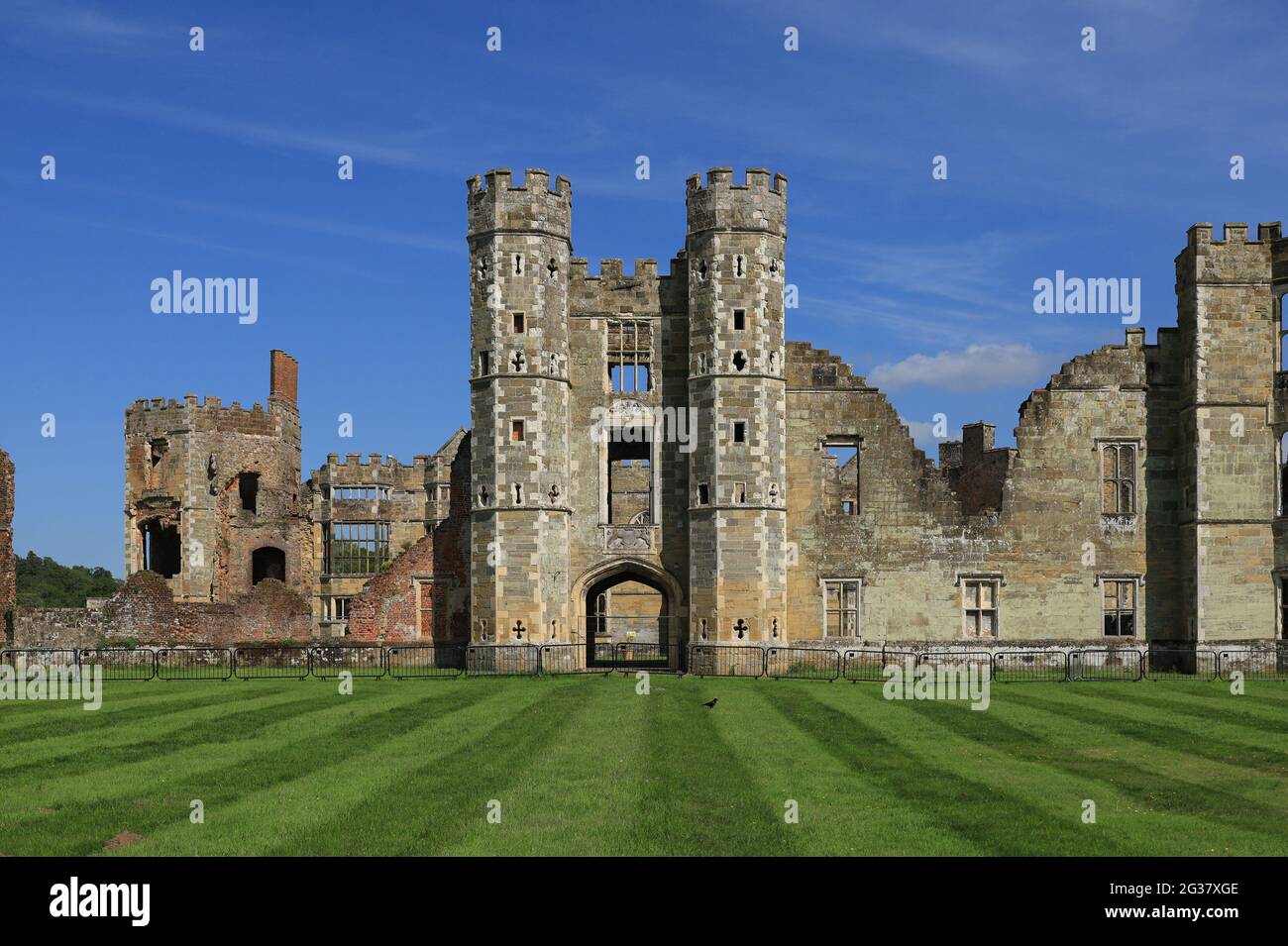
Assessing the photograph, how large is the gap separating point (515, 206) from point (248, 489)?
106 ft

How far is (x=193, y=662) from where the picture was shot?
3856 centimetres

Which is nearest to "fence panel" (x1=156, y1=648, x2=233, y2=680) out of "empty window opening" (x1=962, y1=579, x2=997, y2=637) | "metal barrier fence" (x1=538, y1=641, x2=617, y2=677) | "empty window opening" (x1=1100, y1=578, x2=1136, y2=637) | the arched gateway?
"metal barrier fence" (x1=538, y1=641, x2=617, y2=677)

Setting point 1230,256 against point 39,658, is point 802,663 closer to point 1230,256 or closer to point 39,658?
point 1230,256

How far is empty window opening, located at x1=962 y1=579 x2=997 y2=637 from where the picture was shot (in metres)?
40.6

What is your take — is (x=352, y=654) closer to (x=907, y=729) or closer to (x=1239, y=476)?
(x=907, y=729)

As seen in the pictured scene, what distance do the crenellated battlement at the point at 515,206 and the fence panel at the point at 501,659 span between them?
38.7ft

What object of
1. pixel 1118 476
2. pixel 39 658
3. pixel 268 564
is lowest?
pixel 39 658

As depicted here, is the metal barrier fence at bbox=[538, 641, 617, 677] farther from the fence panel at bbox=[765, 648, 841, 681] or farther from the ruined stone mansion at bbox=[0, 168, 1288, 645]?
the fence panel at bbox=[765, 648, 841, 681]

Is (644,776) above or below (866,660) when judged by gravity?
above

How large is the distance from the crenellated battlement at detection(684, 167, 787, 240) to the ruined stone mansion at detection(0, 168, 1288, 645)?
0.07 m

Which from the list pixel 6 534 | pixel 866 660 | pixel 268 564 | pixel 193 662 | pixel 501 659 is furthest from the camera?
pixel 268 564

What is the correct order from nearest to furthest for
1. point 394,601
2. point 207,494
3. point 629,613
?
1. point 394,601
2. point 629,613
3. point 207,494

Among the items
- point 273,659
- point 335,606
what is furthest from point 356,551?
point 273,659

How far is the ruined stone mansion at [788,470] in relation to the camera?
126 feet
